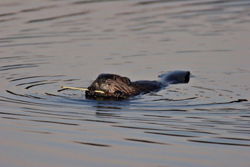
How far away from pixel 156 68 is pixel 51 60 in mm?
2185

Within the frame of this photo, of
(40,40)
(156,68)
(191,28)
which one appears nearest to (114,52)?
(156,68)

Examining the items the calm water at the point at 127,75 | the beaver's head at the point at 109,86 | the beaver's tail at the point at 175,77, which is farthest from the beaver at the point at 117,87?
the beaver's tail at the point at 175,77

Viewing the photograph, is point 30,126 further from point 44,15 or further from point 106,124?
point 44,15

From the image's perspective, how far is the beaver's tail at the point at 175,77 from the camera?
1074cm

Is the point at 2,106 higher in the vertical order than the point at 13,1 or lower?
lower

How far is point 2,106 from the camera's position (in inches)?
328

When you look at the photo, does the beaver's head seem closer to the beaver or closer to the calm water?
the beaver

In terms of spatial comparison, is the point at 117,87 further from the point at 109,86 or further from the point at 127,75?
the point at 127,75

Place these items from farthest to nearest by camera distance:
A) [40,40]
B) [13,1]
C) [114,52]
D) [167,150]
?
[13,1], [40,40], [114,52], [167,150]

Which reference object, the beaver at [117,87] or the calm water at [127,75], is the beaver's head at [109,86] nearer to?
the beaver at [117,87]

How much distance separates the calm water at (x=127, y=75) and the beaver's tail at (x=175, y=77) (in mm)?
260

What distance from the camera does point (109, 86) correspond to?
9.10 m

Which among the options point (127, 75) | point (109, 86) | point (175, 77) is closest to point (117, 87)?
point (109, 86)

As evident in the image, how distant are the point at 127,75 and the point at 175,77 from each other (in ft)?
3.40
